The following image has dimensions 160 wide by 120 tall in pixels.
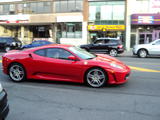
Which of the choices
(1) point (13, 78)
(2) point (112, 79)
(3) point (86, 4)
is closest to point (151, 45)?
(2) point (112, 79)

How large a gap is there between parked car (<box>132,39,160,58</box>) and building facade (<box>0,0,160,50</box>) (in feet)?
33.1

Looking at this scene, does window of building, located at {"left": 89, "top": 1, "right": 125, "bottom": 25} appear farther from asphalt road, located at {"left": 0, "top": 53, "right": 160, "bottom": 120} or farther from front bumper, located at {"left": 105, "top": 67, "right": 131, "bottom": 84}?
front bumper, located at {"left": 105, "top": 67, "right": 131, "bottom": 84}

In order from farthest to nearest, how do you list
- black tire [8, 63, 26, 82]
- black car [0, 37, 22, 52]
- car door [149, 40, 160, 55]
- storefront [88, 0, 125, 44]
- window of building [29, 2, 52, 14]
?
window of building [29, 2, 52, 14]
storefront [88, 0, 125, 44]
black car [0, 37, 22, 52]
car door [149, 40, 160, 55]
black tire [8, 63, 26, 82]

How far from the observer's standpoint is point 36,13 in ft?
102

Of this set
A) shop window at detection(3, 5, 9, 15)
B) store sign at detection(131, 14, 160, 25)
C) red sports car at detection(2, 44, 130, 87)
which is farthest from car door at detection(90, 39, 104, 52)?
shop window at detection(3, 5, 9, 15)

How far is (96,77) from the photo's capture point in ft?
19.7

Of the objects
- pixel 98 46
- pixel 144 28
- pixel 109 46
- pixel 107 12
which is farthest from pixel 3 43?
pixel 144 28

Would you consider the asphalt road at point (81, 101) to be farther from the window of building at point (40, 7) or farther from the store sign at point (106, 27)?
the window of building at point (40, 7)

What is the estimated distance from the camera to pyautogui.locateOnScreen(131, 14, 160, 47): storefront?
24.6m

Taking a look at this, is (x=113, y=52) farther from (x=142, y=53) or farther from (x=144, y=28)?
(x=144, y=28)

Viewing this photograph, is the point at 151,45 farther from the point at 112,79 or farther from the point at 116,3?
the point at 116,3

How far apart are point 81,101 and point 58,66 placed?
5.84 feet

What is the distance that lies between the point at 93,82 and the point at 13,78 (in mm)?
2837

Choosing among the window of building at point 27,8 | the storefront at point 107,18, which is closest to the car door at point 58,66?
the storefront at point 107,18
